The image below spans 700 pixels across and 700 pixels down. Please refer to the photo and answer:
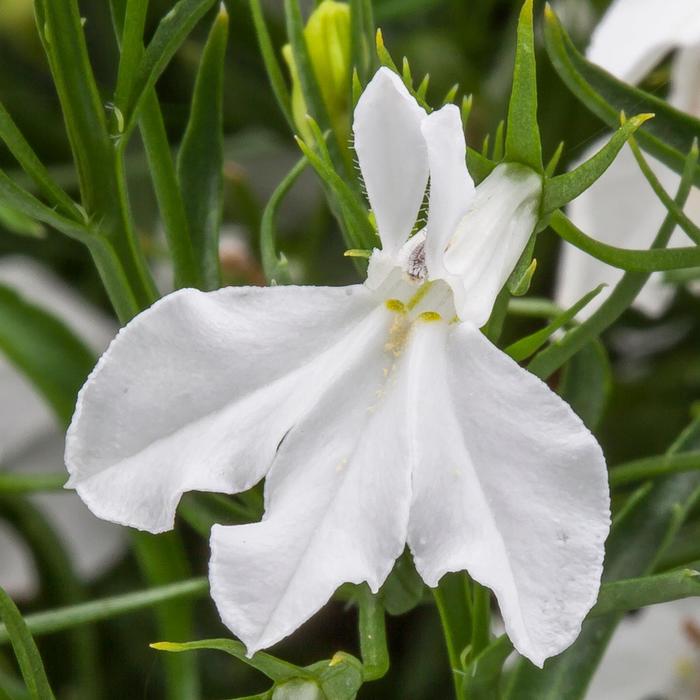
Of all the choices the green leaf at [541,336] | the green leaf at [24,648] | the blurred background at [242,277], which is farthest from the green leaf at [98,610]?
the blurred background at [242,277]

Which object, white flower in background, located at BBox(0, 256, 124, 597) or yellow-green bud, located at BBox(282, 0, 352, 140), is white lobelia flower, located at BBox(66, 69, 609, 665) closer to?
yellow-green bud, located at BBox(282, 0, 352, 140)

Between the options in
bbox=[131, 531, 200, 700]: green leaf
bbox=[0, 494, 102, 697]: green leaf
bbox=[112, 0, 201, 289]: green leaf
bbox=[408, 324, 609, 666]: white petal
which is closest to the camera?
bbox=[408, 324, 609, 666]: white petal

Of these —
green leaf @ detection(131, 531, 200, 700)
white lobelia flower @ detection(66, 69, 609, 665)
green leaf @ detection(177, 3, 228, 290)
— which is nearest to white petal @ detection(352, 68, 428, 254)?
white lobelia flower @ detection(66, 69, 609, 665)

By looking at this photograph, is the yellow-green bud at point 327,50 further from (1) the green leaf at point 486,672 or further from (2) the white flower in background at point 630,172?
(1) the green leaf at point 486,672

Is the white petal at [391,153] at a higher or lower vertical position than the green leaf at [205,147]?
higher

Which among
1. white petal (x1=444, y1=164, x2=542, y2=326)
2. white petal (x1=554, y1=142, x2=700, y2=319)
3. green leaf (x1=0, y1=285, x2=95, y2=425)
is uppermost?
white petal (x1=444, y1=164, x2=542, y2=326)

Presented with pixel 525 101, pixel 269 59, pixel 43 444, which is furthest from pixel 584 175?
pixel 43 444
